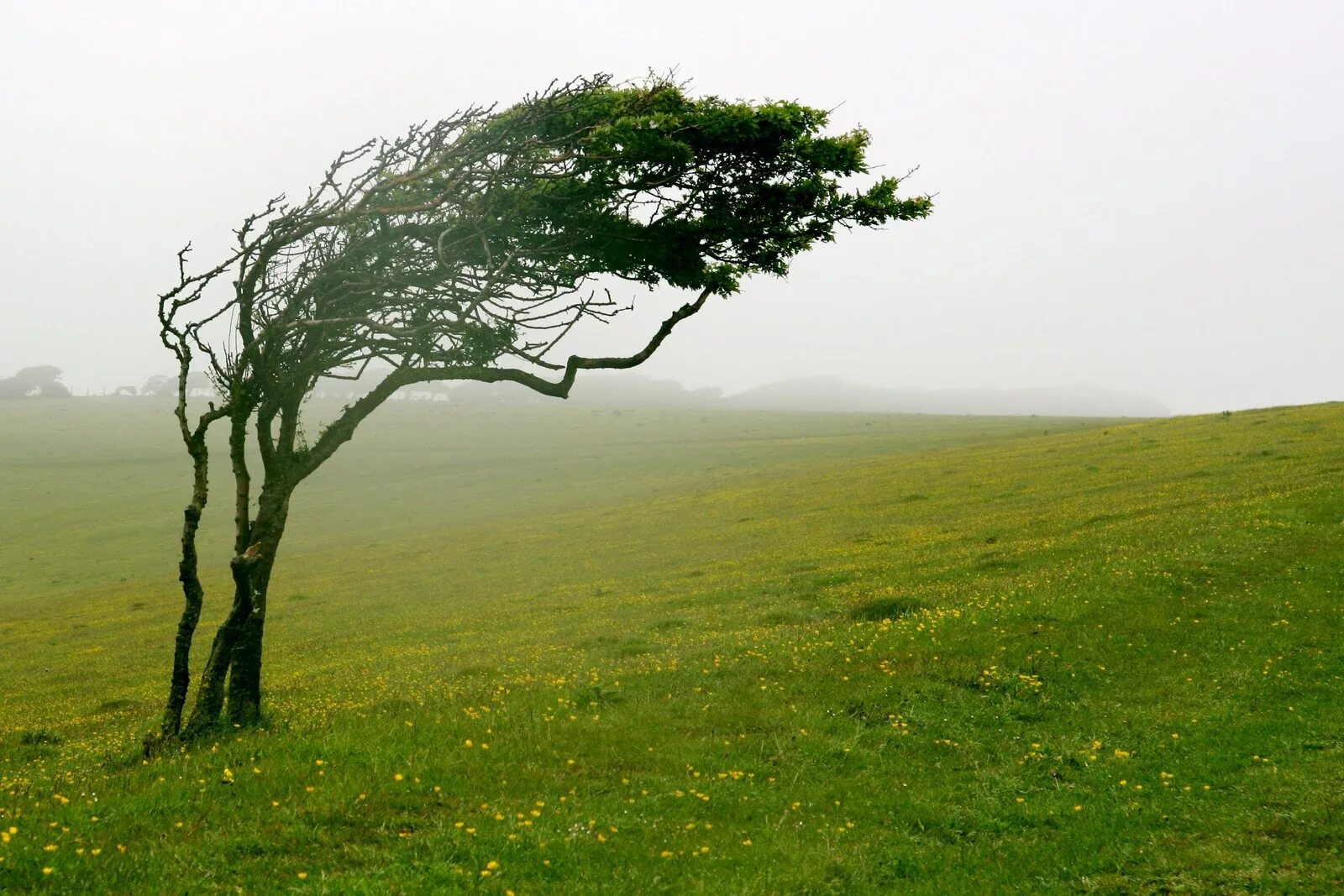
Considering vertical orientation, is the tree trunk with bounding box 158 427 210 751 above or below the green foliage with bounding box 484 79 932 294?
below

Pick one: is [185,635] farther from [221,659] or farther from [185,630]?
[221,659]

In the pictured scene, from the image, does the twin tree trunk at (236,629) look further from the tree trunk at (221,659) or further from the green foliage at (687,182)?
the green foliage at (687,182)

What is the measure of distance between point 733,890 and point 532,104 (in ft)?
43.3

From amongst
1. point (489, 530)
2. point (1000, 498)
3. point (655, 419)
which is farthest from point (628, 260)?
point (655, 419)

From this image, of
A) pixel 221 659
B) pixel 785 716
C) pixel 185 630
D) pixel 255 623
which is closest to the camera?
pixel 185 630

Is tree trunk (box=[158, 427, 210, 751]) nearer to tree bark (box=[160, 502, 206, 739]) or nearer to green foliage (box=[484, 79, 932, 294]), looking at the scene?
tree bark (box=[160, 502, 206, 739])

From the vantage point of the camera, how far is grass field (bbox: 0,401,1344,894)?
10.0m

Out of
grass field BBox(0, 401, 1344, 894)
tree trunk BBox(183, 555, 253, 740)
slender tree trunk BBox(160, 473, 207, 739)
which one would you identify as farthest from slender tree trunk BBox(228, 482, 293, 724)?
grass field BBox(0, 401, 1344, 894)

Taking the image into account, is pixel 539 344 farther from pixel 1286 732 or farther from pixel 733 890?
pixel 1286 732

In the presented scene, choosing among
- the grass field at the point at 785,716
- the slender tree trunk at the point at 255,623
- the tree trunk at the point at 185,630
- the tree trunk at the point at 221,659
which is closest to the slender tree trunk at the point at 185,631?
the tree trunk at the point at 185,630

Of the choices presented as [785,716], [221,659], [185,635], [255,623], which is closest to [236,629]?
[255,623]

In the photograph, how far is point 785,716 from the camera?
1559cm

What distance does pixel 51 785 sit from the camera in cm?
1195

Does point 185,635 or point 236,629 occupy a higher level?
point 185,635
